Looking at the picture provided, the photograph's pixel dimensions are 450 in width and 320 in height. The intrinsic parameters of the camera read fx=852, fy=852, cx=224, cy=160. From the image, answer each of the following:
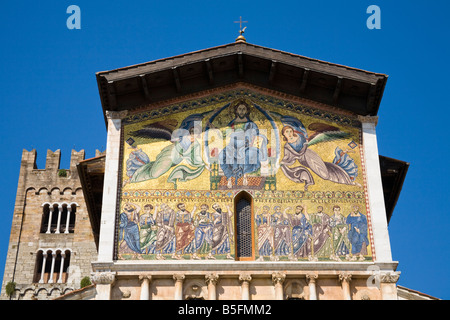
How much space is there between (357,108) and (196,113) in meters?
5.01

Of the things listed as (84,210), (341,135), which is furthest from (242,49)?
(84,210)

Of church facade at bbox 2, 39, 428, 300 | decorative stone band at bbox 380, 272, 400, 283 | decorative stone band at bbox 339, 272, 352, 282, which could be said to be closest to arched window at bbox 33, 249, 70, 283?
church facade at bbox 2, 39, 428, 300

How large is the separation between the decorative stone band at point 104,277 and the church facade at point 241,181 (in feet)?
0.09

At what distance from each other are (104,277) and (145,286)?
1.15 meters

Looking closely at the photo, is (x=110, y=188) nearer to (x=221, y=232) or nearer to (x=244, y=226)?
(x=221, y=232)

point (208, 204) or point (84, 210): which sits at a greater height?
point (84, 210)

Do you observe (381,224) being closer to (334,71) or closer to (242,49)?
(334,71)

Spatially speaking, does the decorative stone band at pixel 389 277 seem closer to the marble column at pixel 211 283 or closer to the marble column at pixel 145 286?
the marble column at pixel 211 283

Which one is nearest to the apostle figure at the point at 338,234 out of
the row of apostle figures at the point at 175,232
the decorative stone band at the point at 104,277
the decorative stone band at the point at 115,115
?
the row of apostle figures at the point at 175,232

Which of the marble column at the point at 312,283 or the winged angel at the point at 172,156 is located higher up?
the winged angel at the point at 172,156

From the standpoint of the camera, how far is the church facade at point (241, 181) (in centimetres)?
2342

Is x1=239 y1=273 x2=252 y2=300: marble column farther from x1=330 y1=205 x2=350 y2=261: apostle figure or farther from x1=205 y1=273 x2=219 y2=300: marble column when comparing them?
A: x1=330 y1=205 x2=350 y2=261: apostle figure

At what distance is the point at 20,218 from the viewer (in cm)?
6469

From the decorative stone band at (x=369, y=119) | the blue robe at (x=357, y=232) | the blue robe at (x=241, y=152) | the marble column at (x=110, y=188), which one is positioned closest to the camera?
the marble column at (x=110, y=188)
